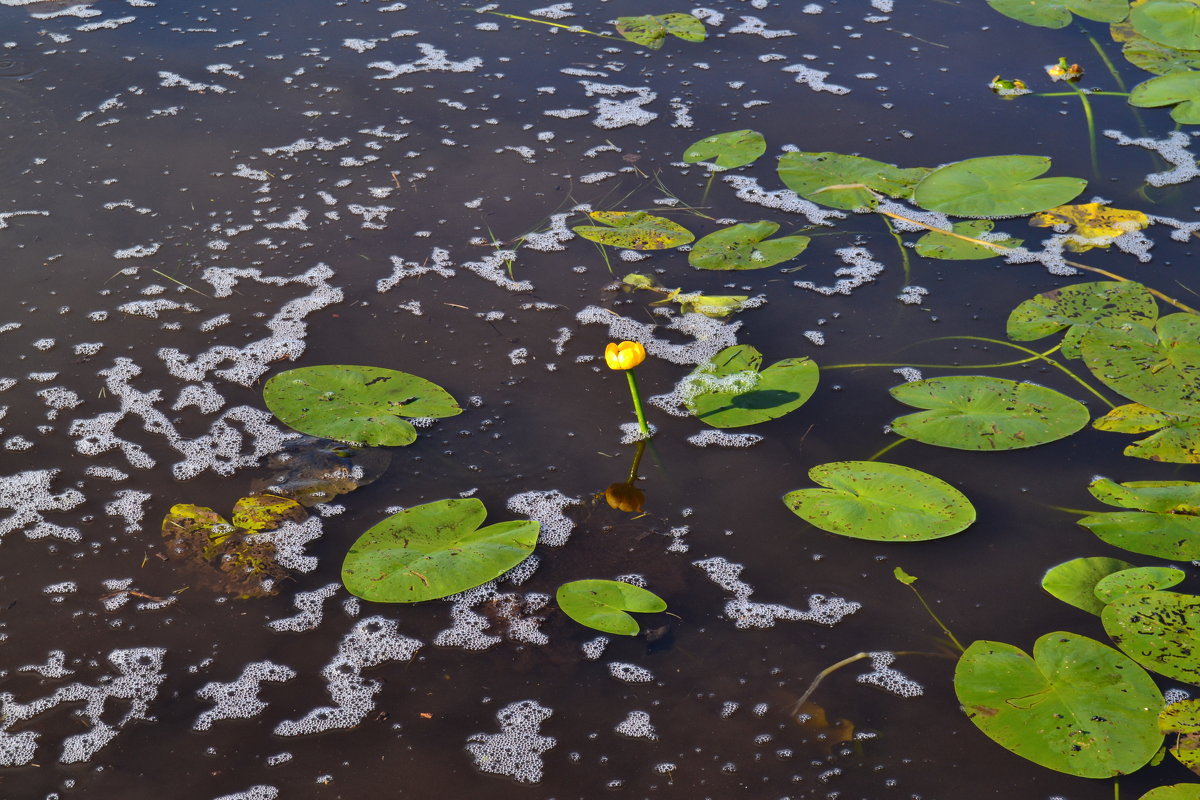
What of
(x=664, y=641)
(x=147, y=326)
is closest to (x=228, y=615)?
(x=664, y=641)

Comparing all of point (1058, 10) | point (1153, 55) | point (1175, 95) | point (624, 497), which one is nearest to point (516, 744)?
point (624, 497)

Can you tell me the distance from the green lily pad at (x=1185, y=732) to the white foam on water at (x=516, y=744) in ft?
3.31

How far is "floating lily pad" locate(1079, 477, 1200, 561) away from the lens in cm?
181

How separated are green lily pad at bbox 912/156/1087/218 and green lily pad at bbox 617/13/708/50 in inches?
54.4

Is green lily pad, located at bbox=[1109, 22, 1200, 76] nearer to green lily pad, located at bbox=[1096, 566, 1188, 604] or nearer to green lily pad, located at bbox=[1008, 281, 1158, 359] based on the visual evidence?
green lily pad, located at bbox=[1008, 281, 1158, 359]

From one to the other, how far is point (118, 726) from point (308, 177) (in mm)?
1966

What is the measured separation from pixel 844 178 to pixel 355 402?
176 centimetres

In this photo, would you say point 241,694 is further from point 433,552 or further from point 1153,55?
point 1153,55

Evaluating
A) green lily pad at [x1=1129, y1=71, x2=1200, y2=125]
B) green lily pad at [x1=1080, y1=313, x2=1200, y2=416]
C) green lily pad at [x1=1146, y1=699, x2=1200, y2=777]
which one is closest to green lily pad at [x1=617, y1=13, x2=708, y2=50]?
green lily pad at [x1=1129, y1=71, x2=1200, y2=125]

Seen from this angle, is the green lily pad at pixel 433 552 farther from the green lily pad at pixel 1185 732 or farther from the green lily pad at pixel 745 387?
the green lily pad at pixel 1185 732

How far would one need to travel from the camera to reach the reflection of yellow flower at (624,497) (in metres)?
1.98

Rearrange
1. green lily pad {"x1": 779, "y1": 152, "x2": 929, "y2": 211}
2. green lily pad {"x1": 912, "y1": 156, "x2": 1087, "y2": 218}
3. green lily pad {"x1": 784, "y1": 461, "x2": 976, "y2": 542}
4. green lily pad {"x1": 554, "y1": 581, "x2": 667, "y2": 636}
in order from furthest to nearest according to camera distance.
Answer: green lily pad {"x1": 779, "y1": 152, "x2": 929, "y2": 211} → green lily pad {"x1": 912, "y1": 156, "x2": 1087, "y2": 218} → green lily pad {"x1": 784, "y1": 461, "x2": 976, "y2": 542} → green lily pad {"x1": 554, "y1": 581, "x2": 667, "y2": 636}

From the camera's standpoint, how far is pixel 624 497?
6.57 feet

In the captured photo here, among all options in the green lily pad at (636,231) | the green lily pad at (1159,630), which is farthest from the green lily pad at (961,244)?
the green lily pad at (1159,630)
